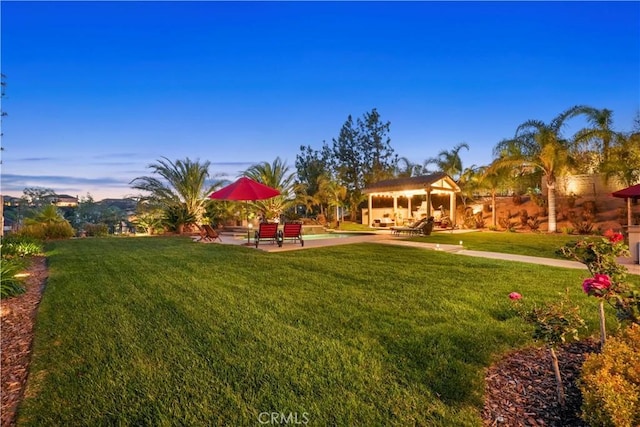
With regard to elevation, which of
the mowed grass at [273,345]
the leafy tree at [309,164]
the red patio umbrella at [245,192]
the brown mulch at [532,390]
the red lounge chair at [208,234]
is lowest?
the brown mulch at [532,390]

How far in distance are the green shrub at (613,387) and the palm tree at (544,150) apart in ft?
59.8

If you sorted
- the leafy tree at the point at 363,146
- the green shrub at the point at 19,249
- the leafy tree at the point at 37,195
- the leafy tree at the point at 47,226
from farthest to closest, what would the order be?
the leafy tree at the point at 363,146 < the leafy tree at the point at 37,195 < the leafy tree at the point at 47,226 < the green shrub at the point at 19,249

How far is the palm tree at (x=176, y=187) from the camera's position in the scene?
19.9m

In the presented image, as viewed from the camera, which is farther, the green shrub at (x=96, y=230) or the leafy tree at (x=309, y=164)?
the leafy tree at (x=309, y=164)

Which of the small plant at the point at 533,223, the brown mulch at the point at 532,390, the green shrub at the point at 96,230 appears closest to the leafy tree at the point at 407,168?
the small plant at the point at 533,223

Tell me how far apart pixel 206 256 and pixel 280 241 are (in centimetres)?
315

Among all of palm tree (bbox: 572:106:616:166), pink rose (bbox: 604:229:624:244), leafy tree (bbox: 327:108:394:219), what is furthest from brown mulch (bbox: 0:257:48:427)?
leafy tree (bbox: 327:108:394:219)

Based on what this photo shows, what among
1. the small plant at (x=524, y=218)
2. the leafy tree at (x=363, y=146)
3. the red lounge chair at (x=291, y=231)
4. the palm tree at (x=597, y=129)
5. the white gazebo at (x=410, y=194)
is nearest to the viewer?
the red lounge chair at (x=291, y=231)

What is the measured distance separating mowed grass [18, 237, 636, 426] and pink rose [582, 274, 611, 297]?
3.92 feet

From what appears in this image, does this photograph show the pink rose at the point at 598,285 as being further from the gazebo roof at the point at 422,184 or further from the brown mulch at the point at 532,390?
the gazebo roof at the point at 422,184

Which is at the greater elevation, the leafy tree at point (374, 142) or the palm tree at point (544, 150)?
the leafy tree at point (374, 142)

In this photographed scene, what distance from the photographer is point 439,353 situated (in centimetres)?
351

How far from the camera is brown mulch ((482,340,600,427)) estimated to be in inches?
98.7

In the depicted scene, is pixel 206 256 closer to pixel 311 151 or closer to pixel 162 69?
pixel 162 69
